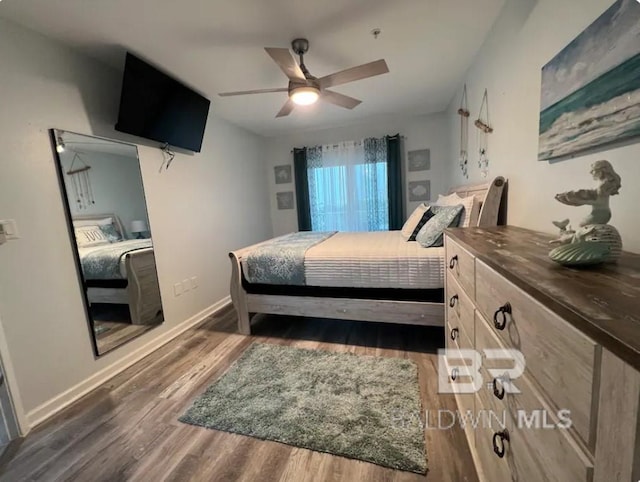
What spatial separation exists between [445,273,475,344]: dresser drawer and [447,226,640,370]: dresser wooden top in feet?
1.03

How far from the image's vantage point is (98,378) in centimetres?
204

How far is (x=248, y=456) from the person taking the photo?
137 cm

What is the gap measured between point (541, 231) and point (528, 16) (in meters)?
1.22

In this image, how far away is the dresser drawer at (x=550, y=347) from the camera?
1.55ft

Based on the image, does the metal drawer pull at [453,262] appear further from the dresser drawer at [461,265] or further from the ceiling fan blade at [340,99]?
the ceiling fan blade at [340,99]

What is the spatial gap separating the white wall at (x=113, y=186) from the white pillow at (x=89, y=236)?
12 centimetres

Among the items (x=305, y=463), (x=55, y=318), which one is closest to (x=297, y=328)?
(x=305, y=463)

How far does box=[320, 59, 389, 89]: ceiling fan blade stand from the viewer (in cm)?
192

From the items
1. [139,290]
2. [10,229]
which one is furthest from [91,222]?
[139,290]

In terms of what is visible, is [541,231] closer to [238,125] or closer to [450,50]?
[450,50]

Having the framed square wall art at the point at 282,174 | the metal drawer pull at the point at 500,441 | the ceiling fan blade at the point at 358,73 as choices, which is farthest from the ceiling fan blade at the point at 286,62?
the framed square wall art at the point at 282,174

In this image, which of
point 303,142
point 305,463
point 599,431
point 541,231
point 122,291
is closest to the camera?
point 599,431

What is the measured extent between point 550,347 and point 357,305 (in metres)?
1.73

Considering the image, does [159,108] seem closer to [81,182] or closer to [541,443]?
[81,182]
